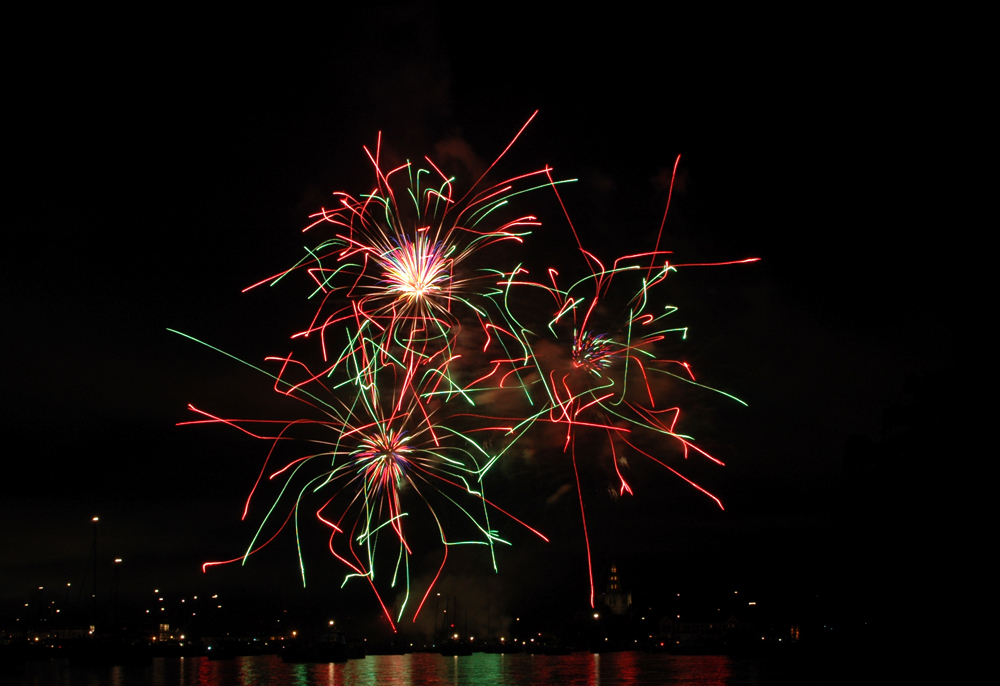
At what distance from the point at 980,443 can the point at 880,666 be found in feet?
34.3

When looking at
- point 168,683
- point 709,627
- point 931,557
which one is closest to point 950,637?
point 931,557

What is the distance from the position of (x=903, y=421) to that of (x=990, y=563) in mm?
8081

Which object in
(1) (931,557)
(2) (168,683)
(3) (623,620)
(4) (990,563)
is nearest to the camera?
(4) (990,563)

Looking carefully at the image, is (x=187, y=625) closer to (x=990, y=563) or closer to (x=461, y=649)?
(x=461, y=649)

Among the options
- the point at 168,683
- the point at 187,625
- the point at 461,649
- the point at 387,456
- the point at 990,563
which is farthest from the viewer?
the point at 187,625

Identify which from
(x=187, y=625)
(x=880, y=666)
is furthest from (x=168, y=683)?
(x=187, y=625)

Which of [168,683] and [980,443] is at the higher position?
[980,443]

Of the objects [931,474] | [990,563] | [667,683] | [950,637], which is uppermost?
[931,474]

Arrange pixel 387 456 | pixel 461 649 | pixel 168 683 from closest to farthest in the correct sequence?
pixel 387 456 < pixel 168 683 < pixel 461 649

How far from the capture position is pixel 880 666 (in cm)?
3136

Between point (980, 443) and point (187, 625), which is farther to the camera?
point (187, 625)

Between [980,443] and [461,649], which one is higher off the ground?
[980,443]

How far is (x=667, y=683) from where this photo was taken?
121 feet

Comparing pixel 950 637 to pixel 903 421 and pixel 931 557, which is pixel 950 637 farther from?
pixel 903 421
